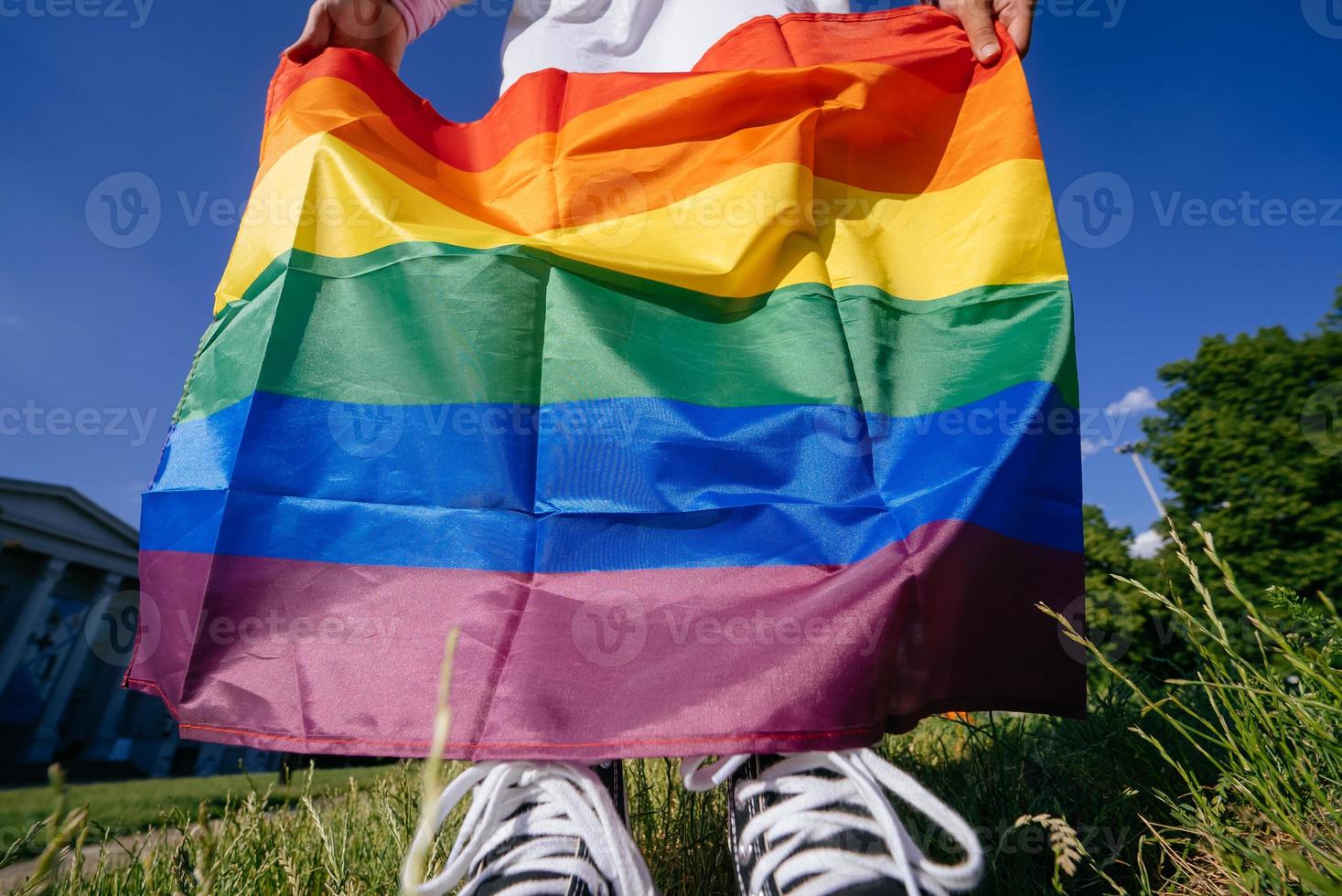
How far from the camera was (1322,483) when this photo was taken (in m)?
11.1

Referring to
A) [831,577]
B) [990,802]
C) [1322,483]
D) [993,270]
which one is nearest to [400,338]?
[831,577]

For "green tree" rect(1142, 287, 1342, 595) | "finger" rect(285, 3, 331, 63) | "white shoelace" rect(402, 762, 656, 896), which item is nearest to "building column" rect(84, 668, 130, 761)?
"finger" rect(285, 3, 331, 63)

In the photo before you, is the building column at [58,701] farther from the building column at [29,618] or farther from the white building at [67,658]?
the building column at [29,618]

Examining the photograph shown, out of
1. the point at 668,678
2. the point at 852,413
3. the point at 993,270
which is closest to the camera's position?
the point at 668,678

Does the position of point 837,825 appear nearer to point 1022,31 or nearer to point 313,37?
point 1022,31

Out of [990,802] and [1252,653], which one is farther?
[1252,653]

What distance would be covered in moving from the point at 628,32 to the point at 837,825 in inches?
72.7

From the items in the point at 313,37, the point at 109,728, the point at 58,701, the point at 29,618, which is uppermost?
the point at 313,37

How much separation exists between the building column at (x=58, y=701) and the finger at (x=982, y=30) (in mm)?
22824

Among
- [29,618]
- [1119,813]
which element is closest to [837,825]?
[1119,813]

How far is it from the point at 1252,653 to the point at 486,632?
12.0 metres

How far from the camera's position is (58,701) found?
19.6 meters

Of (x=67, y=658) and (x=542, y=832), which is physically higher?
(x=542, y=832)

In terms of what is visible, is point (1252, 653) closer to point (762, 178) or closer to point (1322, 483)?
point (1322, 483)
